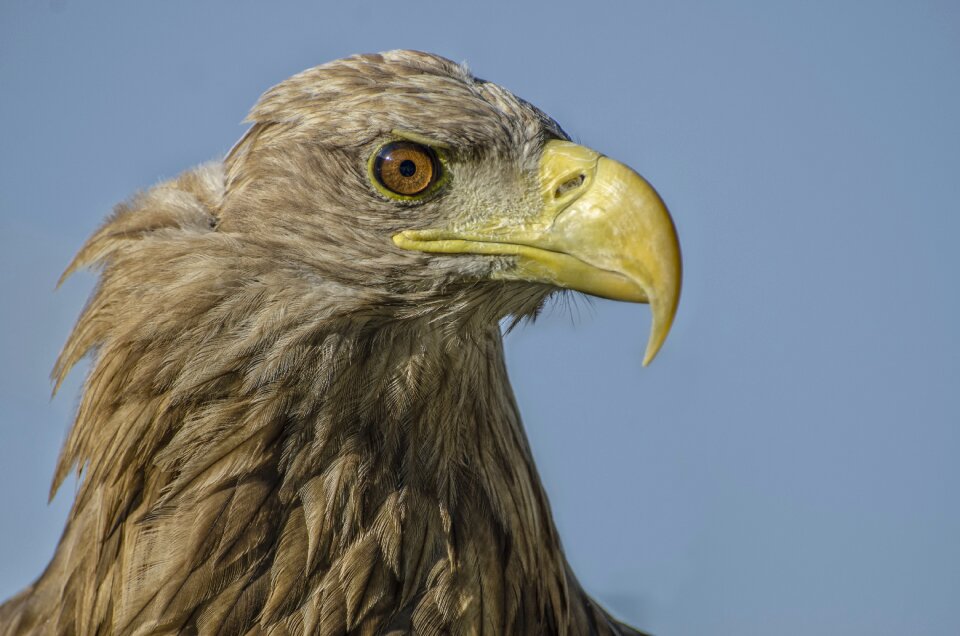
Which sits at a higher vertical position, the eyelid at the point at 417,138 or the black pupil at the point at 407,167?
the eyelid at the point at 417,138

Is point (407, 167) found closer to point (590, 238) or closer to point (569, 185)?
point (569, 185)

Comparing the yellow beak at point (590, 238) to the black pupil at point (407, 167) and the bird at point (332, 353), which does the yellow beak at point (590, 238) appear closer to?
the bird at point (332, 353)

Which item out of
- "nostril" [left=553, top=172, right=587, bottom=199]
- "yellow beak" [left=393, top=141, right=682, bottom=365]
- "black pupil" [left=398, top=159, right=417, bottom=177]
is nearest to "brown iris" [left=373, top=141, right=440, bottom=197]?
"black pupil" [left=398, top=159, right=417, bottom=177]

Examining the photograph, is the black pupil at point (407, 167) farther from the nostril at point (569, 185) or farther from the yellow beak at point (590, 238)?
the nostril at point (569, 185)

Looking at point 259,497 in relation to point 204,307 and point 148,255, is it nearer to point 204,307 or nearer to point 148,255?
point 204,307

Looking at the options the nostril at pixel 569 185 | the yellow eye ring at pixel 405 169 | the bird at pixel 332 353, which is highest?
the nostril at pixel 569 185

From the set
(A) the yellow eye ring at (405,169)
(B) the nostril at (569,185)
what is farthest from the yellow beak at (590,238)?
(A) the yellow eye ring at (405,169)

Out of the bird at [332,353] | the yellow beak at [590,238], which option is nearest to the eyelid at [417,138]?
the bird at [332,353]

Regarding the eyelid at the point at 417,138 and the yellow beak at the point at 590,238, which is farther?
the eyelid at the point at 417,138

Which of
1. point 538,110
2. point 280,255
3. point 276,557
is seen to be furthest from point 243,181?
point 276,557
